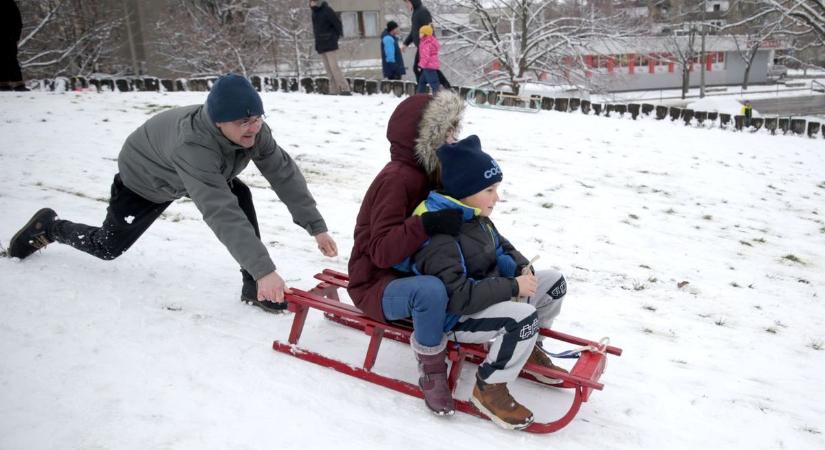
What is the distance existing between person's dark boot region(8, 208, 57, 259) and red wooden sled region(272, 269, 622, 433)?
1823mm

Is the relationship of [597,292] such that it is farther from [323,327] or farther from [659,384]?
[323,327]

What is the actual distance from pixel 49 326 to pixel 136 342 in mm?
493

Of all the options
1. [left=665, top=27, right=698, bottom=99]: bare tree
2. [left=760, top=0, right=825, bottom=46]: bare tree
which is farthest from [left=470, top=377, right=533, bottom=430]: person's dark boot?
[left=665, top=27, right=698, bottom=99]: bare tree

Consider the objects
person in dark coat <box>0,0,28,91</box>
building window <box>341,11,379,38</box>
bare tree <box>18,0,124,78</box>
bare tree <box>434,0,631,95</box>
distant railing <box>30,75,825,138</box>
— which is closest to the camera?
person in dark coat <box>0,0,28,91</box>

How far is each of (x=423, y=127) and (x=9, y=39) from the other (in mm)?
Answer: 8879

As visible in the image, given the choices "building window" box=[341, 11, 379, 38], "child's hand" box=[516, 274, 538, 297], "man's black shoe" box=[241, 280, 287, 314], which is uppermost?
"building window" box=[341, 11, 379, 38]

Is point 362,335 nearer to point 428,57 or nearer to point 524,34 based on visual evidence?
point 428,57

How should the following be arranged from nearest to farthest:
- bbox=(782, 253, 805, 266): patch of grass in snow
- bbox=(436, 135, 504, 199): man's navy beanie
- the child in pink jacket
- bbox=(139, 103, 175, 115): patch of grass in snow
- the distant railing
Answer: bbox=(436, 135, 504, 199): man's navy beanie
bbox=(782, 253, 805, 266): patch of grass in snow
bbox=(139, 103, 175, 115): patch of grass in snow
the child in pink jacket
the distant railing

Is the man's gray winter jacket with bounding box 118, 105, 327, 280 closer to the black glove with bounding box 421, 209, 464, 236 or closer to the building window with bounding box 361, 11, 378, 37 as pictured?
the black glove with bounding box 421, 209, 464, 236

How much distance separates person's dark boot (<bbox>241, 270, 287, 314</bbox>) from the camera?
3637mm

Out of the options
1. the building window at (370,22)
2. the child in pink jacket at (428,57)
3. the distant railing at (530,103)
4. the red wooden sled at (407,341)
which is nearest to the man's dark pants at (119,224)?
the red wooden sled at (407,341)

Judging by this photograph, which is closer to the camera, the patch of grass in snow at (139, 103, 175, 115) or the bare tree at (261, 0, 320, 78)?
the patch of grass in snow at (139, 103, 175, 115)

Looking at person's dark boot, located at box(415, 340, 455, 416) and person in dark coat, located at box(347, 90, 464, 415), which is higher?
person in dark coat, located at box(347, 90, 464, 415)

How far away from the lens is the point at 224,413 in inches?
104
